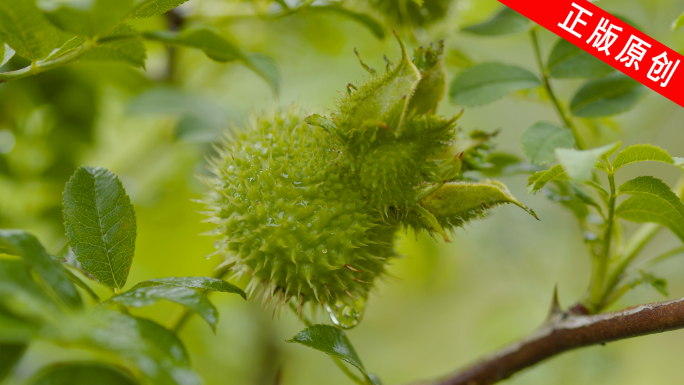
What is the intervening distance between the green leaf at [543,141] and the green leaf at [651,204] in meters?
0.19

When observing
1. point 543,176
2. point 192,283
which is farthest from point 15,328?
point 543,176

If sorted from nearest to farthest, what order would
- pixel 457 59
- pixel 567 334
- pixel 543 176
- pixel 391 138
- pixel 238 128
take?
pixel 543 176 < pixel 391 138 < pixel 567 334 < pixel 238 128 < pixel 457 59

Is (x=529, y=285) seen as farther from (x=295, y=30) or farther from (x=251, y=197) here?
(x=251, y=197)

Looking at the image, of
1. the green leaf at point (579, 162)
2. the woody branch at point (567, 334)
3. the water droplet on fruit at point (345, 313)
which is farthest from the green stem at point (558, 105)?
the water droplet on fruit at point (345, 313)

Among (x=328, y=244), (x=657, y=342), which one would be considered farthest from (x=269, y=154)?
(x=657, y=342)

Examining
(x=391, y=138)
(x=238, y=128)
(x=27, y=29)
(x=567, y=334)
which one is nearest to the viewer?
(x=27, y=29)

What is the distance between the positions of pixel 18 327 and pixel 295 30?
2.00m

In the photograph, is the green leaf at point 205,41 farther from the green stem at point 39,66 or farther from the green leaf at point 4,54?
the green leaf at point 4,54

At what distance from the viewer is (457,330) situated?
4289 mm

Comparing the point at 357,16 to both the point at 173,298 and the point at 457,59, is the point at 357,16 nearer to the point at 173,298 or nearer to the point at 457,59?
the point at 457,59

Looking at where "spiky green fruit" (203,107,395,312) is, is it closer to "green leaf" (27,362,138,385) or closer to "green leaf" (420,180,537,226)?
"green leaf" (420,180,537,226)

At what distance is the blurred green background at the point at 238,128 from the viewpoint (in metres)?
1.97

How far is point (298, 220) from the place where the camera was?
1.18 metres

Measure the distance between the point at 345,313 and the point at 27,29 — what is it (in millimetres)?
954
